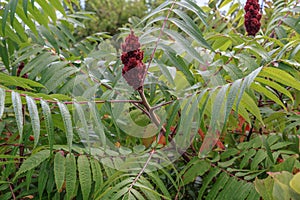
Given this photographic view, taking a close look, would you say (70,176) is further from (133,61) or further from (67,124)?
(133,61)

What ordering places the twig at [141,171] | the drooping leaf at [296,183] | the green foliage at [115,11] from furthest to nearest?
the green foliage at [115,11], the twig at [141,171], the drooping leaf at [296,183]

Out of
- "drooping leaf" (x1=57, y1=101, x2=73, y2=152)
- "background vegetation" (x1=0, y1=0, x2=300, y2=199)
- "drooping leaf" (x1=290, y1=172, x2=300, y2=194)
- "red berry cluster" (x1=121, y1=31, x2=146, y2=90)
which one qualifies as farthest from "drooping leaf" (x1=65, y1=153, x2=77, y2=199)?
"drooping leaf" (x1=290, y1=172, x2=300, y2=194)

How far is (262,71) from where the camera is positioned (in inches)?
51.2

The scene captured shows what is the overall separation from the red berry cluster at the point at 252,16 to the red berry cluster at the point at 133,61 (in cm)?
62

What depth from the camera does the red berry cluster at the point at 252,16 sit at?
1769 millimetres

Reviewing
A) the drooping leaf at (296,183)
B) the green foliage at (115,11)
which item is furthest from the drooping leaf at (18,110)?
the green foliage at (115,11)

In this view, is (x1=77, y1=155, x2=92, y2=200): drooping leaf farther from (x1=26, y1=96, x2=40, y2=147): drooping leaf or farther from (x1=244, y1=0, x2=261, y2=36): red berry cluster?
(x1=244, y1=0, x2=261, y2=36): red berry cluster

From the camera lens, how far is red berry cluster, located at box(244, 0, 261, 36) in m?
1.77

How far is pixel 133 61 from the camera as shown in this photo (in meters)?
1.32

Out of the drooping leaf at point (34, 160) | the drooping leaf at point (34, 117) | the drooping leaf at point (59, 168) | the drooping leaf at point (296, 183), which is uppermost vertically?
the drooping leaf at point (34, 117)

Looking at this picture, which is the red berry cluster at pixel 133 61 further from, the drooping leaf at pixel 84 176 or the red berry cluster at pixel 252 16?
the red berry cluster at pixel 252 16

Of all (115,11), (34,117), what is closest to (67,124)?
(34,117)

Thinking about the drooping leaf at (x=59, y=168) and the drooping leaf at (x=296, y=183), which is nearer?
the drooping leaf at (x=296, y=183)

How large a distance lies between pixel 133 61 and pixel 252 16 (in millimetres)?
661
